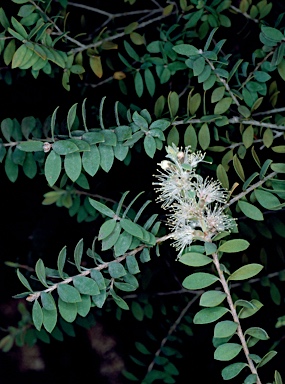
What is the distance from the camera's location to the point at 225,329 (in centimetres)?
94

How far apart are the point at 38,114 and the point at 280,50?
0.81m

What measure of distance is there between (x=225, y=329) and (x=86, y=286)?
0.26 m

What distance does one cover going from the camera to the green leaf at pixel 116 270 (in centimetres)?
99

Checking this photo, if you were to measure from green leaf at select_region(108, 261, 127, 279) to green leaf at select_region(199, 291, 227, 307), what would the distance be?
152 millimetres

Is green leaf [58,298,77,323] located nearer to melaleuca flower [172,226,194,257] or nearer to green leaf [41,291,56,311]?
green leaf [41,291,56,311]

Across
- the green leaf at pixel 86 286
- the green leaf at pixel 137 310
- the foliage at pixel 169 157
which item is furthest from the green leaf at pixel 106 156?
the green leaf at pixel 137 310

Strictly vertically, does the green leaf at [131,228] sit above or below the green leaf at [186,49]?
below

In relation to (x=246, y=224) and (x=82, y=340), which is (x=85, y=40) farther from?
(x=82, y=340)

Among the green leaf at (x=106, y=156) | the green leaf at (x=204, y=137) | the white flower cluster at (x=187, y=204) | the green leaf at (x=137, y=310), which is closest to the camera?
the white flower cluster at (x=187, y=204)

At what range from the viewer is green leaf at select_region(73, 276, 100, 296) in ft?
3.16

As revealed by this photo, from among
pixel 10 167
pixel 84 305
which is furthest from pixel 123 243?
pixel 10 167

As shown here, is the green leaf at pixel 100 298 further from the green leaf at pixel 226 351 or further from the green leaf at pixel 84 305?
the green leaf at pixel 226 351

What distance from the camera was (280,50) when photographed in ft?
3.68

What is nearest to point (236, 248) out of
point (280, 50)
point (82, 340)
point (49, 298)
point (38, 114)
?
point (49, 298)
